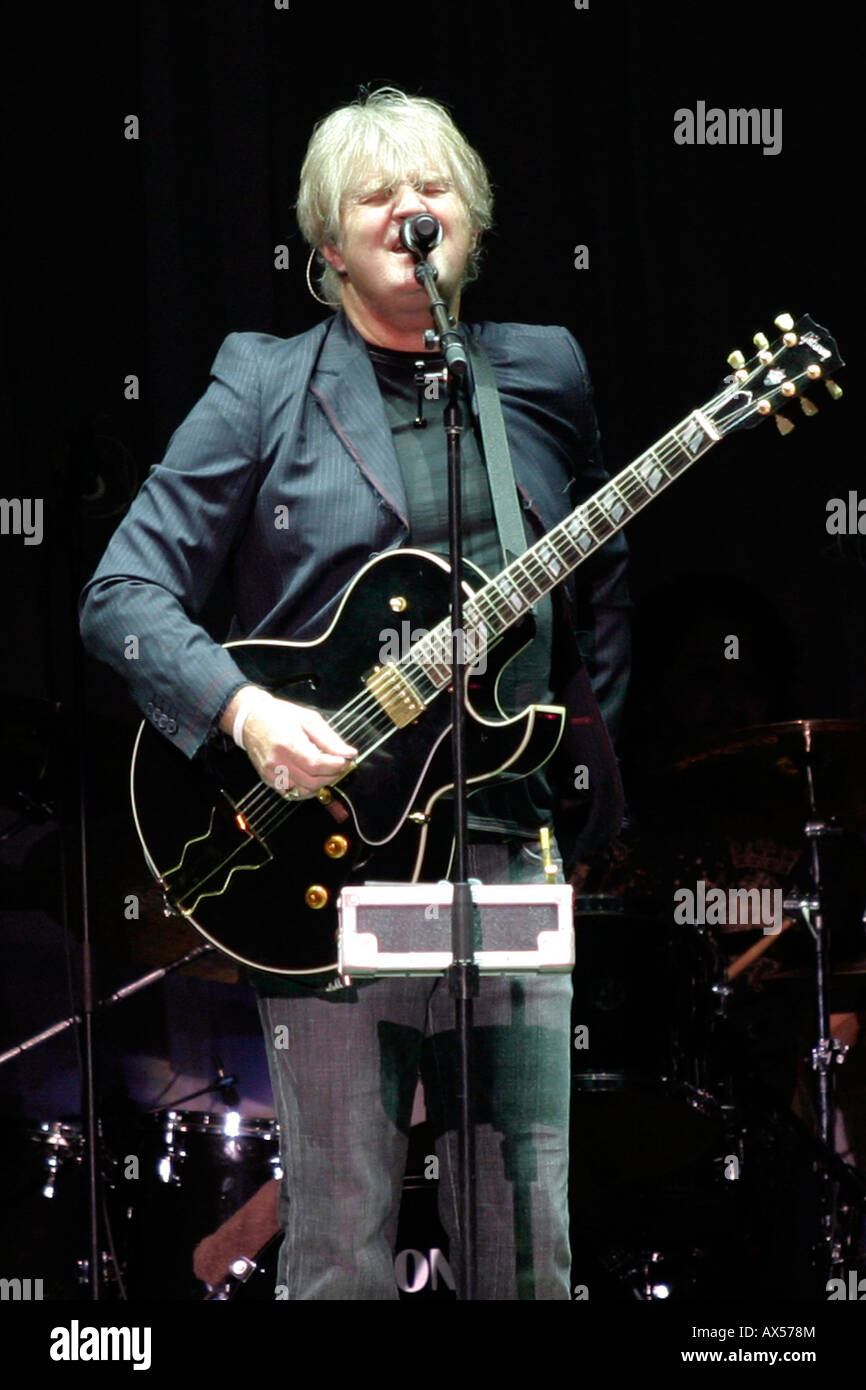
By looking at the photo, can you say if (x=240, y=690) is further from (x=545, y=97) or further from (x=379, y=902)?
(x=545, y=97)

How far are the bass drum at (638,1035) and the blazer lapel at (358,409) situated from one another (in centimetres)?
165

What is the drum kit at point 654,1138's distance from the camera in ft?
13.4

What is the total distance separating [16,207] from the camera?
4629 millimetres

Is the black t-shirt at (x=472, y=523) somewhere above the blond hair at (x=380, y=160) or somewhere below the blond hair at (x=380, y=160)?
below

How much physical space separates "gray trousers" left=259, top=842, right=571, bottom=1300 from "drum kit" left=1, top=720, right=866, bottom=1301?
1.52 m

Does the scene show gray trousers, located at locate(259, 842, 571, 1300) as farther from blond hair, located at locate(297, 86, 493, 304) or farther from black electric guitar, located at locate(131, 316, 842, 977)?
blond hair, located at locate(297, 86, 493, 304)

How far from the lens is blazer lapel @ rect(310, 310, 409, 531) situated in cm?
270

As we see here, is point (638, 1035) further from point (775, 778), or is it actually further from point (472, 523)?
point (472, 523)

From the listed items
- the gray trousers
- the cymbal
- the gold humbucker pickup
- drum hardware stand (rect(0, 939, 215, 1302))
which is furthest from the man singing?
the cymbal

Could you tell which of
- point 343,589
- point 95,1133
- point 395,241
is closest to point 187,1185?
point 95,1133

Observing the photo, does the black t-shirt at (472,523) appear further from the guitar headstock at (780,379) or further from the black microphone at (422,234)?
the guitar headstock at (780,379)

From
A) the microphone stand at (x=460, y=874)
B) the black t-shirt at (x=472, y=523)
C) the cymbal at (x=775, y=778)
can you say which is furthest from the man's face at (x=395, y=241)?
the cymbal at (x=775, y=778)

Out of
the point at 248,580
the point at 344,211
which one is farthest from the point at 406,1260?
the point at 344,211

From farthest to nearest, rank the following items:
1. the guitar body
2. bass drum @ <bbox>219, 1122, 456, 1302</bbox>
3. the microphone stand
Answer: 1. bass drum @ <bbox>219, 1122, 456, 1302</bbox>
2. the guitar body
3. the microphone stand
